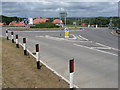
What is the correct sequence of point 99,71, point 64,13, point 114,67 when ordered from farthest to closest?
point 64,13, point 114,67, point 99,71

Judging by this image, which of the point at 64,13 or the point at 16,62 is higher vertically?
the point at 64,13

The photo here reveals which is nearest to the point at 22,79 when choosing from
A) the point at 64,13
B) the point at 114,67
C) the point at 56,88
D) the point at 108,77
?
the point at 56,88

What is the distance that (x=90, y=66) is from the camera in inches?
314

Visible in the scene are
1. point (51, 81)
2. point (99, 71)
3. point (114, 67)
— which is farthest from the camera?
point (114, 67)

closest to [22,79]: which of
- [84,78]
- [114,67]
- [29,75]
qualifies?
[29,75]

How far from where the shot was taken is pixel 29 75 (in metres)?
6.24

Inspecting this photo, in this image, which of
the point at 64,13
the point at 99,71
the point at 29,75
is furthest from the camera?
the point at 64,13

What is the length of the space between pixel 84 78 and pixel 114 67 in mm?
2033

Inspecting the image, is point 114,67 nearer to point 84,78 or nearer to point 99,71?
point 99,71

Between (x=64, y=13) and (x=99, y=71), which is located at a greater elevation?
(x=64, y=13)

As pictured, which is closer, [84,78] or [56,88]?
[56,88]

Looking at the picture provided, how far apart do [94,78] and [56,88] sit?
1.76 meters

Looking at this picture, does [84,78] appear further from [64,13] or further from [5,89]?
[64,13]

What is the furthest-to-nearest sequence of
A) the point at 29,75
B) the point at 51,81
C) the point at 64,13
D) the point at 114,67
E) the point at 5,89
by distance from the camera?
the point at 64,13
the point at 114,67
the point at 29,75
the point at 51,81
the point at 5,89
